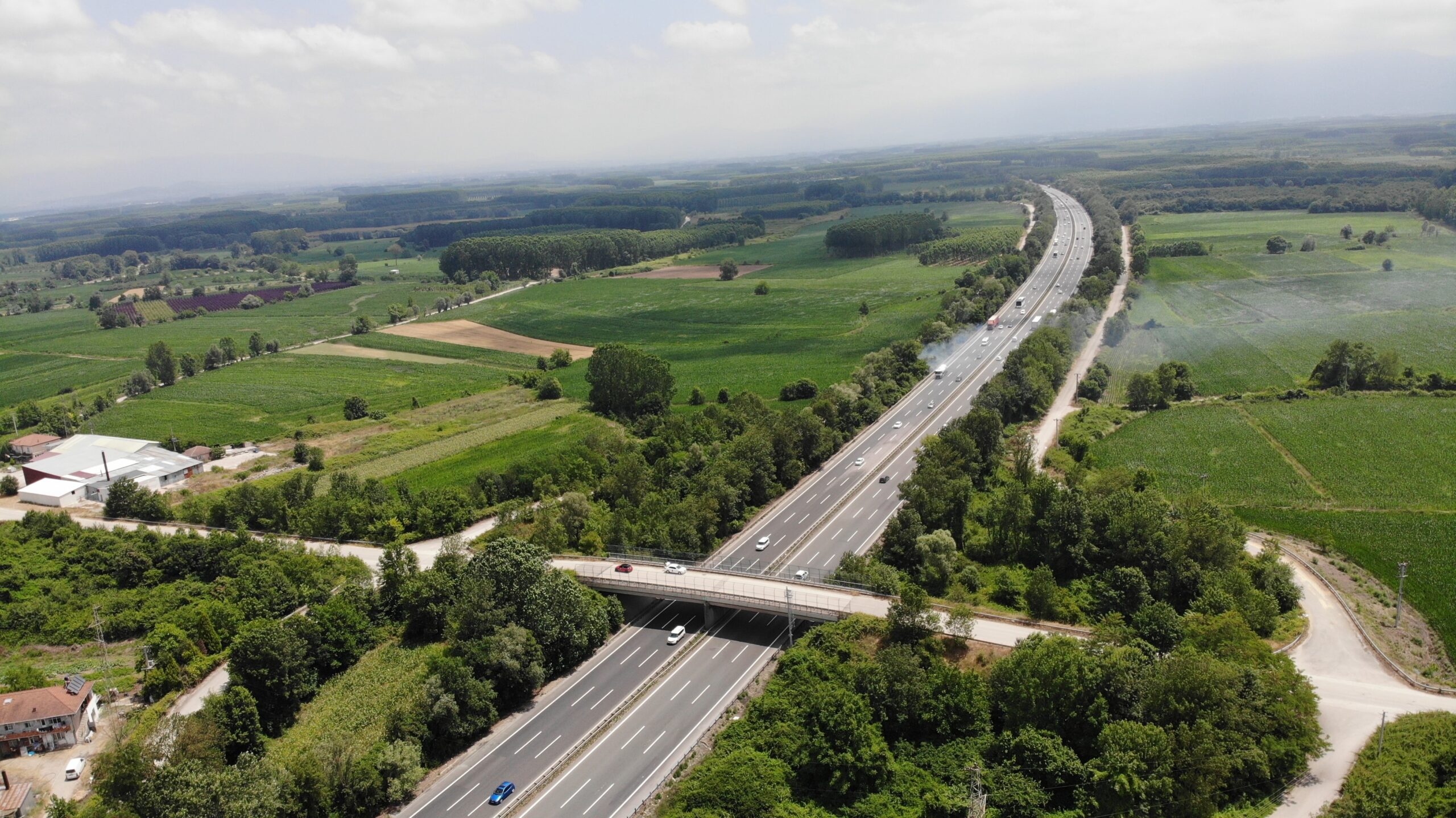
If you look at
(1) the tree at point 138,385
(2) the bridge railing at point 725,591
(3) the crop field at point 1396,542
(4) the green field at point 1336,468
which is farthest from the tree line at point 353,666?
(1) the tree at point 138,385

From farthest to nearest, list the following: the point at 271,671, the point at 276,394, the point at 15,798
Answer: the point at 276,394
the point at 271,671
the point at 15,798

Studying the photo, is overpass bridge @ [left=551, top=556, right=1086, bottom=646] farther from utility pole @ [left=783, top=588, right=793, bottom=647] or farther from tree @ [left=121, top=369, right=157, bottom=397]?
tree @ [left=121, top=369, right=157, bottom=397]

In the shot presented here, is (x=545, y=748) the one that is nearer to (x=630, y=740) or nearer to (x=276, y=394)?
(x=630, y=740)

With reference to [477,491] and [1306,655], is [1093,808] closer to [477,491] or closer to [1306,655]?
[1306,655]

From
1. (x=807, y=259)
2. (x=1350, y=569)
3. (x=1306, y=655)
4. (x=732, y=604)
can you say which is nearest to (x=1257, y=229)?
(x=807, y=259)

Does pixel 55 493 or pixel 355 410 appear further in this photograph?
pixel 355 410

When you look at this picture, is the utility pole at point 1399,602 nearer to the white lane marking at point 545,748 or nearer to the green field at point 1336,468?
the green field at point 1336,468

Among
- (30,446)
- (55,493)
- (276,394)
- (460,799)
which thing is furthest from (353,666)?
(276,394)
